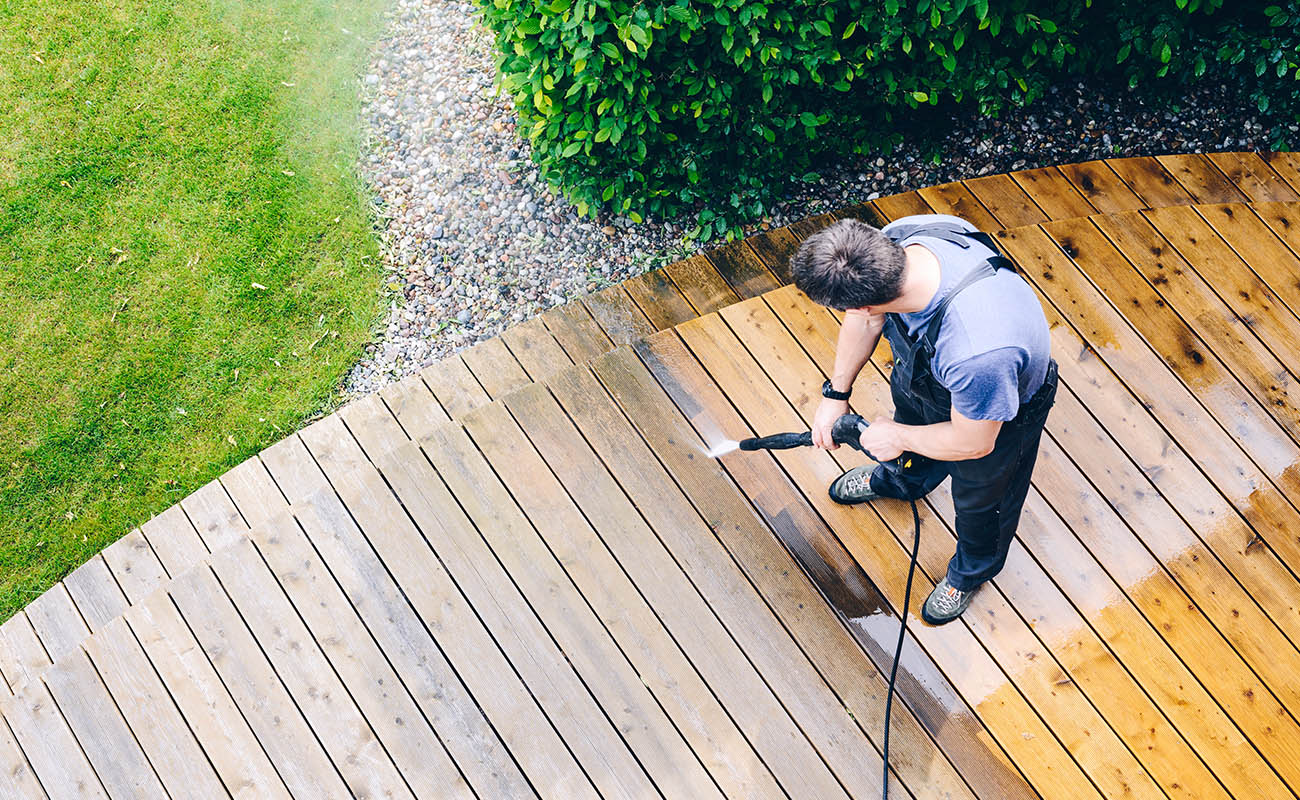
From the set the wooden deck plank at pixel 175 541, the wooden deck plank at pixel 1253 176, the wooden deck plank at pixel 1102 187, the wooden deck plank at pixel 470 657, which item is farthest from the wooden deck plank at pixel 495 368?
the wooden deck plank at pixel 1253 176

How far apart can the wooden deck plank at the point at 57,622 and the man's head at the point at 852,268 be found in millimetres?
3079

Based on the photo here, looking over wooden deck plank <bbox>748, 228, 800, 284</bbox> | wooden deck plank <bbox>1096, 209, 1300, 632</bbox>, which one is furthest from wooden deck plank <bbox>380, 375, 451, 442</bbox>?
wooden deck plank <bbox>1096, 209, 1300, 632</bbox>

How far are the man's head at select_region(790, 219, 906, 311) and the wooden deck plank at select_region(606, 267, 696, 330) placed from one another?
1.57 metres

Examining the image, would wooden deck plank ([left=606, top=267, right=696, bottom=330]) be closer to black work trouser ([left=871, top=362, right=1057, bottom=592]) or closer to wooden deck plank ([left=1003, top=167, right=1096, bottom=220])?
black work trouser ([left=871, top=362, right=1057, bottom=592])

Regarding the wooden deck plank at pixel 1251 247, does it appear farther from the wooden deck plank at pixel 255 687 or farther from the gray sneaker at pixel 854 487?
the wooden deck plank at pixel 255 687

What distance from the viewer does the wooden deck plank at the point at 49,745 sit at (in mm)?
2775

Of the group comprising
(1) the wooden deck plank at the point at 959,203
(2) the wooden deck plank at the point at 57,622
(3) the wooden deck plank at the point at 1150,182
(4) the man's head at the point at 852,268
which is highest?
(4) the man's head at the point at 852,268

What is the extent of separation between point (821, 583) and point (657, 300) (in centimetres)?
142

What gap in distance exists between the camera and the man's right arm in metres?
2.43

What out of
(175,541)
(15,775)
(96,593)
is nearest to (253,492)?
(175,541)

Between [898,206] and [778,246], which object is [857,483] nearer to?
[778,246]

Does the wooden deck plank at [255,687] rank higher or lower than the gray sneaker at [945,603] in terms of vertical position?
lower

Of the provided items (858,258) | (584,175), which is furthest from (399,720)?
(584,175)

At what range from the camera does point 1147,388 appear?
3.13 meters
